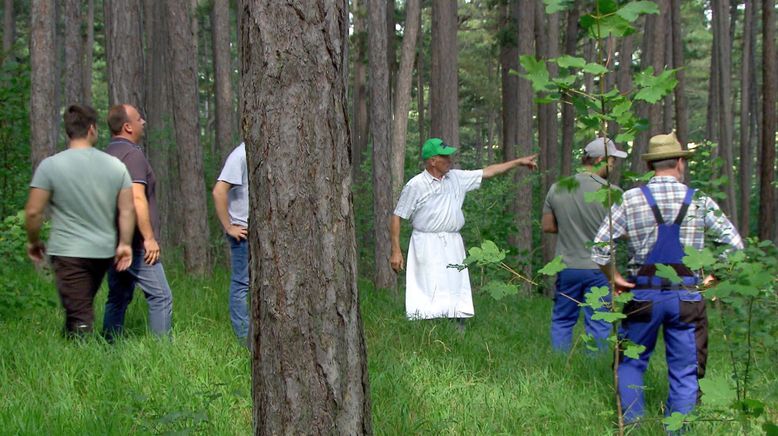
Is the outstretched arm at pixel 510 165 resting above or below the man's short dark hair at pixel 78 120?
below

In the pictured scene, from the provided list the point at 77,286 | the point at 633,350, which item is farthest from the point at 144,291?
the point at 633,350

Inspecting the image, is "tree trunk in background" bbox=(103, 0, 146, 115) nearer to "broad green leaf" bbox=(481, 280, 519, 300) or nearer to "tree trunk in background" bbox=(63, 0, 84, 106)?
"tree trunk in background" bbox=(63, 0, 84, 106)

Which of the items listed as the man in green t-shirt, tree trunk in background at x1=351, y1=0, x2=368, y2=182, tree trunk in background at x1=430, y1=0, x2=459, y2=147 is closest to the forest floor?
the man in green t-shirt

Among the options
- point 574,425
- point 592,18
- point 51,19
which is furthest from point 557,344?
point 51,19

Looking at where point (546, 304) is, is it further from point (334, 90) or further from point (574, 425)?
point (334, 90)

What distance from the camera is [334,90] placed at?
2.64m

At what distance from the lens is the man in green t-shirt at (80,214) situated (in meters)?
4.95

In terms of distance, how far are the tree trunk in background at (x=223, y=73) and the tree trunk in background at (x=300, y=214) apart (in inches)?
512

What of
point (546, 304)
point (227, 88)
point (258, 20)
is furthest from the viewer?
point (227, 88)

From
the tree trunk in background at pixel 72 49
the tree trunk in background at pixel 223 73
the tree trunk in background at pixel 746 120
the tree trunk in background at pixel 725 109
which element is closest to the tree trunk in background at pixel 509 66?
the tree trunk in background at pixel 725 109

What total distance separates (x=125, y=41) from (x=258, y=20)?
26.1 feet

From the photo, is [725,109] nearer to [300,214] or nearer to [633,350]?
[633,350]

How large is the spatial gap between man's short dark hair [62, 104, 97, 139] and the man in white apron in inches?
105

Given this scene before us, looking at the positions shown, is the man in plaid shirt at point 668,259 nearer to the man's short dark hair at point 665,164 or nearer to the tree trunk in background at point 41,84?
the man's short dark hair at point 665,164
